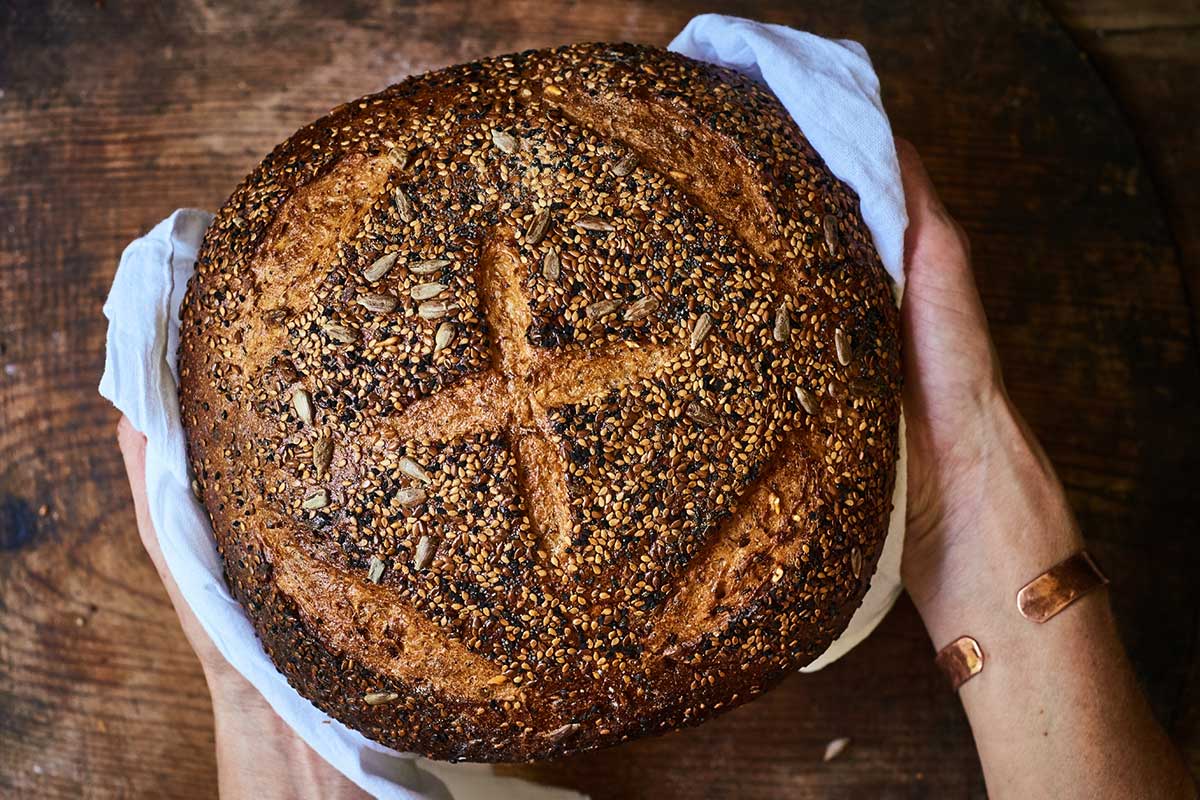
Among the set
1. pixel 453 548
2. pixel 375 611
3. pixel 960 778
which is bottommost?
pixel 960 778

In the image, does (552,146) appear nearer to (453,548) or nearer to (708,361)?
(708,361)

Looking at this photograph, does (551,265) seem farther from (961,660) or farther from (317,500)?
(961,660)

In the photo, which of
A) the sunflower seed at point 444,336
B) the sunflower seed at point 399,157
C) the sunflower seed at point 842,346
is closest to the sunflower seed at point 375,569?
the sunflower seed at point 444,336

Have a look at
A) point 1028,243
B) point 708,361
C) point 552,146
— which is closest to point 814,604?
point 708,361

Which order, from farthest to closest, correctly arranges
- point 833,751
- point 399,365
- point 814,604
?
point 833,751
point 814,604
point 399,365

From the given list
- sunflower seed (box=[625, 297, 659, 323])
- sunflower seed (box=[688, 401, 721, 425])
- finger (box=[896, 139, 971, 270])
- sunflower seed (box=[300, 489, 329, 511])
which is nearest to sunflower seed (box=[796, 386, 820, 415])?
sunflower seed (box=[688, 401, 721, 425])

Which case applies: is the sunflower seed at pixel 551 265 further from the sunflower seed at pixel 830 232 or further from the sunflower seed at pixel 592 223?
the sunflower seed at pixel 830 232

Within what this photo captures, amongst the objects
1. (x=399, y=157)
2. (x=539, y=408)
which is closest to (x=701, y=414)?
(x=539, y=408)
